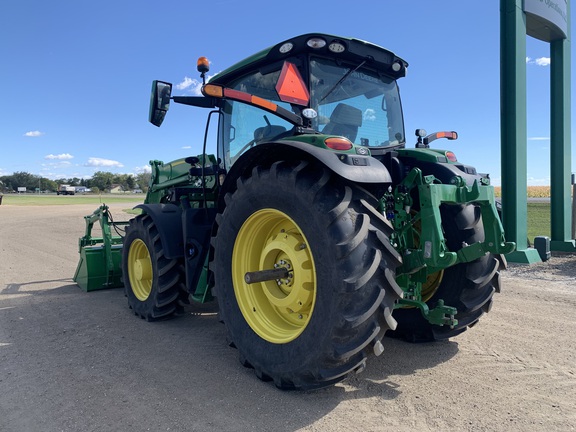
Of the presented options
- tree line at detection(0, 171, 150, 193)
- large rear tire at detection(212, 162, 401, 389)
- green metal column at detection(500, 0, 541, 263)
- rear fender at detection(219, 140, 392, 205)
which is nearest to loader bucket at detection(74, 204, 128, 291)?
large rear tire at detection(212, 162, 401, 389)

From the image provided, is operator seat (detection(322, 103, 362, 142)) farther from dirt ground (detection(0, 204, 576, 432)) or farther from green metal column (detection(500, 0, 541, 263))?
green metal column (detection(500, 0, 541, 263))

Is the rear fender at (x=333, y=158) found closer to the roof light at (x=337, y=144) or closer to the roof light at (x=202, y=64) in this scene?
the roof light at (x=337, y=144)

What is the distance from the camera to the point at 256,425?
2543 mm

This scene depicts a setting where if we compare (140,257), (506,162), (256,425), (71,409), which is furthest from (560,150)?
(71,409)

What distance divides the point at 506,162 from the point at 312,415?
25.3ft

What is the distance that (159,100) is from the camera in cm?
416

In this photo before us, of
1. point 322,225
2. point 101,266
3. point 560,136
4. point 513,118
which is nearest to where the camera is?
point 322,225

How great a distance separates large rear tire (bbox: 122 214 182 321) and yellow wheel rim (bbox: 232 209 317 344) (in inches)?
54.6

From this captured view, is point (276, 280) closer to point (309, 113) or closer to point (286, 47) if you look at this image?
point (309, 113)

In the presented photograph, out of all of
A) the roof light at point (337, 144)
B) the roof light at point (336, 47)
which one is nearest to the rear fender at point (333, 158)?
the roof light at point (337, 144)

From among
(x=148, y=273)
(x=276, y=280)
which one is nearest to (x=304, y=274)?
(x=276, y=280)

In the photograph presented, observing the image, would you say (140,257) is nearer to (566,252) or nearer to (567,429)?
(567,429)

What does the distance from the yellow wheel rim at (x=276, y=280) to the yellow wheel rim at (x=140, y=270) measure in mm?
1890

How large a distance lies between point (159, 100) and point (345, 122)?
1803 mm
